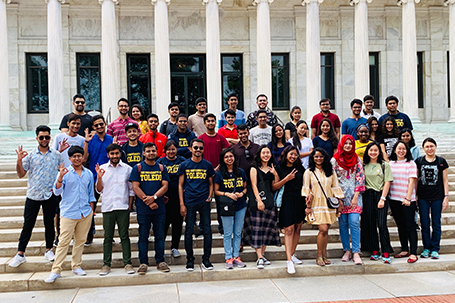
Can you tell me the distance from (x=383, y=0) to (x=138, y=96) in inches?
489

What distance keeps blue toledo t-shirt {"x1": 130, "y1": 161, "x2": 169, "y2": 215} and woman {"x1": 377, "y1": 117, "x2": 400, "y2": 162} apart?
14.9 feet

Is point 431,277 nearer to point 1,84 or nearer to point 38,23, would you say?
point 1,84

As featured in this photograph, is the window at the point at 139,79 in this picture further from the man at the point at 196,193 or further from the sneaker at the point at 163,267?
the sneaker at the point at 163,267

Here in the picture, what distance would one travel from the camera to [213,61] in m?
17.5

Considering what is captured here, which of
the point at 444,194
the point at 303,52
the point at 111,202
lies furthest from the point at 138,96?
the point at 444,194

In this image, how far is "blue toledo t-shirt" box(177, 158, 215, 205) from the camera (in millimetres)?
7410

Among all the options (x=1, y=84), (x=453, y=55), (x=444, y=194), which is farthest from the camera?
(x=453, y=55)

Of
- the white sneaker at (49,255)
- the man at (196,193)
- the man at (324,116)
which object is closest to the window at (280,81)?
the man at (324,116)

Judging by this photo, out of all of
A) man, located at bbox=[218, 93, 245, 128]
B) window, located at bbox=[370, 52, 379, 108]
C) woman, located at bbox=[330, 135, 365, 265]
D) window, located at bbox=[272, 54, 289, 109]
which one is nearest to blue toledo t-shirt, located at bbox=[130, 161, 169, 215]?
man, located at bbox=[218, 93, 245, 128]

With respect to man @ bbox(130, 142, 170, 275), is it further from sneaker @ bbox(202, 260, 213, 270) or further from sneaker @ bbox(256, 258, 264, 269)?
sneaker @ bbox(256, 258, 264, 269)

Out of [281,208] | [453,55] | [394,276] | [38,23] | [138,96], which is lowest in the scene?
[394,276]

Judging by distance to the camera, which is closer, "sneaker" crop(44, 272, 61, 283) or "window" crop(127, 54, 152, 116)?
"sneaker" crop(44, 272, 61, 283)

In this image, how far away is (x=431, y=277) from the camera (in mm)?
7258

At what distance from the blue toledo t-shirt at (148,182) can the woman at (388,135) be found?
179 inches
